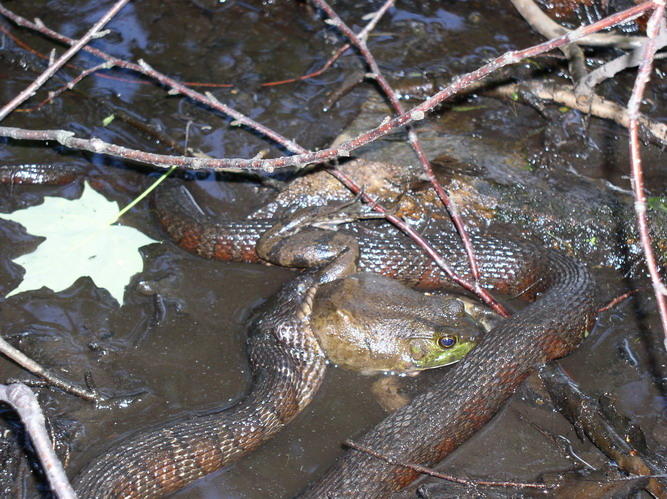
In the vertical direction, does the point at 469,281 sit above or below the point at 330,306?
below

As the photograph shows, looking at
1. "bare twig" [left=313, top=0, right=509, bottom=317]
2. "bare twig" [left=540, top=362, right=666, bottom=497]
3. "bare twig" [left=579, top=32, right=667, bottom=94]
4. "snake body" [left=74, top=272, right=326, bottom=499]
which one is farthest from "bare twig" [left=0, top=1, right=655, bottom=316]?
"bare twig" [left=579, top=32, right=667, bottom=94]

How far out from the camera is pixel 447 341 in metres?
4.76

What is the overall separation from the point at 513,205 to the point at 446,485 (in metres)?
2.73

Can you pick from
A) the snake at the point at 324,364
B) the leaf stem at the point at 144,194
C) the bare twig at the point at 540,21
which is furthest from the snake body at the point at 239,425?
the bare twig at the point at 540,21

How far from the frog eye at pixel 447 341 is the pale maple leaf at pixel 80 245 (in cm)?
238

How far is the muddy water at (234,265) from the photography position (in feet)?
15.1

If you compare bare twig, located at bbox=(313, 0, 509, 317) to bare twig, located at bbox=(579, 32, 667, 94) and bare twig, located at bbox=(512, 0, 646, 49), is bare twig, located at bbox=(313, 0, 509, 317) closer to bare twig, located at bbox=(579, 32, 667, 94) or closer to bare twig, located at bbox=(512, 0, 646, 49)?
bare twig, located at bbox=(579, 32, 667, 94)

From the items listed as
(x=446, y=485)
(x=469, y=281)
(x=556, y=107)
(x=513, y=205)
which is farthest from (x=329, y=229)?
(x=556, y=107)

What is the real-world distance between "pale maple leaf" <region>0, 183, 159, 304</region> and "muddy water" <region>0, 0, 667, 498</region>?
12.6 inches

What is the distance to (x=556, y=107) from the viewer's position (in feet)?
23.4

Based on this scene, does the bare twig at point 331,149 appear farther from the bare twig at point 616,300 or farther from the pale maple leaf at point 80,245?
the bare twig at point 616,300

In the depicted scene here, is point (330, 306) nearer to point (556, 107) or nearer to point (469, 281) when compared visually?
point (469, 281)

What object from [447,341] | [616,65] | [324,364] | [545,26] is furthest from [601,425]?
[545,26]

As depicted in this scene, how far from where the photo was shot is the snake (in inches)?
166
